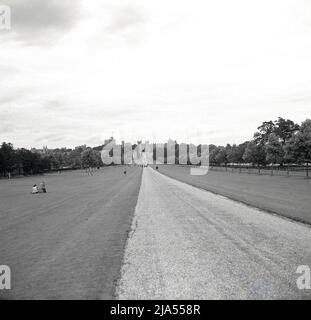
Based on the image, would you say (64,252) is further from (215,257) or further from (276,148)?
(276,148)

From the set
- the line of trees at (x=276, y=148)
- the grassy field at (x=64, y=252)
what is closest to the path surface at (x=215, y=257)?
the grassy field at (x=64, y=252)

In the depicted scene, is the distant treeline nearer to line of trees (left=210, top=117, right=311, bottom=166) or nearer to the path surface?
line of trees (left=210, top=117, right=311, bottom=166)

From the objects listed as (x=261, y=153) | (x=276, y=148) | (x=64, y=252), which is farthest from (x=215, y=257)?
(x=261, y=153)

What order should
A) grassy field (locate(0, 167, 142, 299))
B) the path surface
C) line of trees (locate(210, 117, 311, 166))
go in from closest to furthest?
the path surface
grassy field (locate(0, 167, 142, 299))
line of trees (locate(210, 117, 311, 166))

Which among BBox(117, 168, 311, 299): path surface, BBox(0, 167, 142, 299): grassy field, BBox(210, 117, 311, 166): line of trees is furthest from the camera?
BBox(210, 117, 311, 166): line of trees

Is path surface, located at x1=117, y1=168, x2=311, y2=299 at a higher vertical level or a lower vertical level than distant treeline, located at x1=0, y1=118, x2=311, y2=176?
lower

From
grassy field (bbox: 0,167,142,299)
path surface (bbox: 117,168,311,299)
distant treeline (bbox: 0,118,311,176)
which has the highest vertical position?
distant treeline (bbox: 0,118,311,176)

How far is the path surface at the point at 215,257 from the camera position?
776 centimetres

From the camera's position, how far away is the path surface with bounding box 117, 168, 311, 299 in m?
Result: 7.76

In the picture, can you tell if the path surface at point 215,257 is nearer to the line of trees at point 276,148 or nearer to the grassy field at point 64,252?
the grassy field at point 64,252

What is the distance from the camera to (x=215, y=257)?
10.5 metres

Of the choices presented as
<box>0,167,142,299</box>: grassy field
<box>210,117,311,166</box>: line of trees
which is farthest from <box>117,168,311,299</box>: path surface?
<box>210,117,311,166</box>: line of trees

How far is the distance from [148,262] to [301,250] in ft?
14.9
